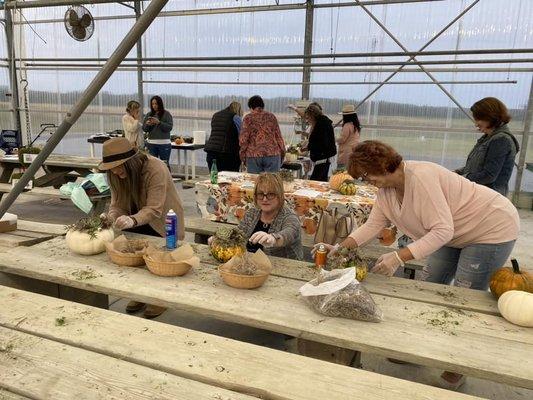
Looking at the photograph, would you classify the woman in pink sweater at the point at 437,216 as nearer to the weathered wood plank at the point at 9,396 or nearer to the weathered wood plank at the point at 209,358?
the weathered wood plank at the point at 209,358

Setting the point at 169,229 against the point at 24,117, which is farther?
the point at 24,117

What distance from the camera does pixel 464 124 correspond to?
7359mm

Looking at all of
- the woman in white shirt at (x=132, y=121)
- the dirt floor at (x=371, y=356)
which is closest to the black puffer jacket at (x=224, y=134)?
the woman in white shirt at (x=132, y=121)

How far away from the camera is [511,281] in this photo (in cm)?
182

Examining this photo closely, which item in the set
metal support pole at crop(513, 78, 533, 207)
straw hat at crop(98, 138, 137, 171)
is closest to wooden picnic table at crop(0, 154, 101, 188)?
straw hat at crop(98, 138, 137, 171)

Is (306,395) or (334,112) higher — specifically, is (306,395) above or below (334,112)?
below

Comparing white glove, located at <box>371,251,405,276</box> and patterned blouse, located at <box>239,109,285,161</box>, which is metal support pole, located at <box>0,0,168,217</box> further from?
patterned blouse, located at <box>239,109,285,161</box>

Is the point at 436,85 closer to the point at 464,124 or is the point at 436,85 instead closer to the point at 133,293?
the point at 464,124

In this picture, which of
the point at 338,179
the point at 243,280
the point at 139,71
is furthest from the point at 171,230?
the point at 139,71

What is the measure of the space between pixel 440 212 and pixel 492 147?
160cm

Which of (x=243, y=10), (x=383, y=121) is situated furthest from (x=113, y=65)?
(x=243, y=10)

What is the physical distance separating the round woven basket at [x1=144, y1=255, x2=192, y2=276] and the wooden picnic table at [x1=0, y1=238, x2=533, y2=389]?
0.10 feet

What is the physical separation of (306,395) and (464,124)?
7288mm

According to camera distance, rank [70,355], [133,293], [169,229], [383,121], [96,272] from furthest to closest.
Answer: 1. [383,121]
2. [169,229]
3. [96,272]
4. [133,293]
5. [70,355]
